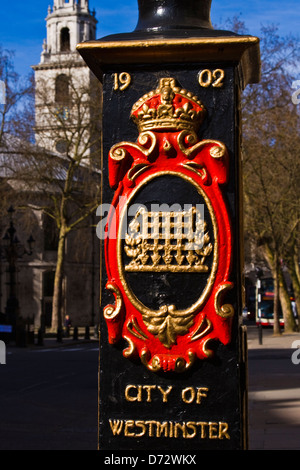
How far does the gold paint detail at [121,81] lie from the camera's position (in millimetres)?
3559

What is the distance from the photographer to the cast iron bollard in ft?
11.1

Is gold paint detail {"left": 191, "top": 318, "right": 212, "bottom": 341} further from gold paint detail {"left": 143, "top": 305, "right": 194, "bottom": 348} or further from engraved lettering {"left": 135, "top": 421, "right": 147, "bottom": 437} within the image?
engraved lettering {"left": 135, "top": 421, "right": 147, "bottom": 437}

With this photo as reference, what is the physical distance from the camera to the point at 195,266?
3.43m

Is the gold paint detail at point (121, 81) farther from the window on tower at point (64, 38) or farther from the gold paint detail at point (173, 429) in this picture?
the window on tower at point (64, 38)

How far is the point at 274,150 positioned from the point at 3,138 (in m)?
11.6

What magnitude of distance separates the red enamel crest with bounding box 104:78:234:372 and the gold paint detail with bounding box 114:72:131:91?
11 cm

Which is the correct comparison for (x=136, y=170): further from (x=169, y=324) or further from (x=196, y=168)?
(x=169, y=324)

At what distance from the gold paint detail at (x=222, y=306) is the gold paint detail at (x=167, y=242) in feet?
0.40

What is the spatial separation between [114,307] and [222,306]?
44 cm

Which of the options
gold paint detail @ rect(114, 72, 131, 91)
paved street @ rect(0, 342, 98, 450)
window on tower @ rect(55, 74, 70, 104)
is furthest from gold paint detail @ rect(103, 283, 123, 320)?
window on tower @ rect(55, 74, 70, 104)

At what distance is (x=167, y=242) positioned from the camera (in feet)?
11.4

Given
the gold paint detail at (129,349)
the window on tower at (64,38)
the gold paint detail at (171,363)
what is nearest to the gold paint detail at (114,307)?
the gold paint detail at (129,349)

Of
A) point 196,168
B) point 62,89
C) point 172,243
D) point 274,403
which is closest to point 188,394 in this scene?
point 172,243
